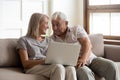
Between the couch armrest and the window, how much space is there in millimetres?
572

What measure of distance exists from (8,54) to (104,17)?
6.34 feet

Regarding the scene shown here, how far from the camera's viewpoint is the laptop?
2344mm

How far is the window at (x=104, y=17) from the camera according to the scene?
389 cm

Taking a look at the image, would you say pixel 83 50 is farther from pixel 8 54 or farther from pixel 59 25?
pixel 8 54

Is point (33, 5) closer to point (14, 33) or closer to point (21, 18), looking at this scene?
point (21, 18)

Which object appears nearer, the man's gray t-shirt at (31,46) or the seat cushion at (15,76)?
the seat cushion at (15,76)

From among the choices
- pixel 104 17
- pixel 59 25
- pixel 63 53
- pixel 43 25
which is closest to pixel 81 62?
pixel 63 53

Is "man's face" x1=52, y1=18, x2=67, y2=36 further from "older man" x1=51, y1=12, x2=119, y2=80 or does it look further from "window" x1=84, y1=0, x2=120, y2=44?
"window" x1=84, y1=0, x2=120, y2=44

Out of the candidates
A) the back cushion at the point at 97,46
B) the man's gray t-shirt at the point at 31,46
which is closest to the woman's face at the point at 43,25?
the man's gray t-shirt at the point at 31,46

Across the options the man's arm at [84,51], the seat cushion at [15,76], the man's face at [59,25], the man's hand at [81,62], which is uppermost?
the man's face at [59,25]

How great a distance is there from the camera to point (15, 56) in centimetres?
269

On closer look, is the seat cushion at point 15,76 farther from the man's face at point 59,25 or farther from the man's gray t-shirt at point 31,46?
the man's face at point 59,25

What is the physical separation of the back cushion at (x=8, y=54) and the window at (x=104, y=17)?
5.63ft

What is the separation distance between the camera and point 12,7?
3818 millimetres
